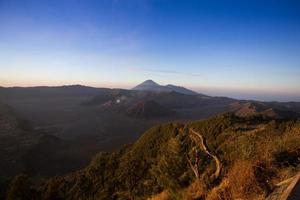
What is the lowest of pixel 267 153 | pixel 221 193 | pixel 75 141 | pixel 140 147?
pixel 75 141

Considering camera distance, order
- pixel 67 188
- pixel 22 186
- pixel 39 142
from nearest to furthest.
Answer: pixel 22 186
pixel 67 188
pixel 39 142

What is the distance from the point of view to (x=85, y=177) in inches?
999

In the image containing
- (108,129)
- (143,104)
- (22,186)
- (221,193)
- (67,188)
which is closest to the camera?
(221,193)

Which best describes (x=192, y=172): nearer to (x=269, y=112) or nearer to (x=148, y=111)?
(x=269, y=112)

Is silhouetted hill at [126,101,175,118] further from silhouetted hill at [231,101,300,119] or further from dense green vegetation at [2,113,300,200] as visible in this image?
dense green vegetation at [2,113,300,200]

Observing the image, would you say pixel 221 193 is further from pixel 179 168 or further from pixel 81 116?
pixel 81 116

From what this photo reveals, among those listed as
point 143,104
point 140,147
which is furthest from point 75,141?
point 143,104

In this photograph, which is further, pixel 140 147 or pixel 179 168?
pixel 140 147

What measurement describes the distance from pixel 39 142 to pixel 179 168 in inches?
2001

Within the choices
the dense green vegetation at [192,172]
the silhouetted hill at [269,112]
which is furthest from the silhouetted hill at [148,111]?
the dense green vegetation at [192,172]

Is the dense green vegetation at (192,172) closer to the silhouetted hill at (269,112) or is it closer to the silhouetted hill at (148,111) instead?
the silhouetted hill at (269,112)

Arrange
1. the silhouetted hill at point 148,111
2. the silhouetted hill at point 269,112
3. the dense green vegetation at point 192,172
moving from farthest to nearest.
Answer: the silhouetted hill at point 148,111 < the silhouetted hill at point 269,112 < the dense green vegetation at point 192,172

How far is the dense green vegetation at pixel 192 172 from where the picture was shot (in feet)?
19.4

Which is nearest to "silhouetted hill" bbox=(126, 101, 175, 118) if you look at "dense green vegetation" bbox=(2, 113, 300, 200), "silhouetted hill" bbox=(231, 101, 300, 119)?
"silhouetted hill" bbox=(231, 101, 300, 119)
